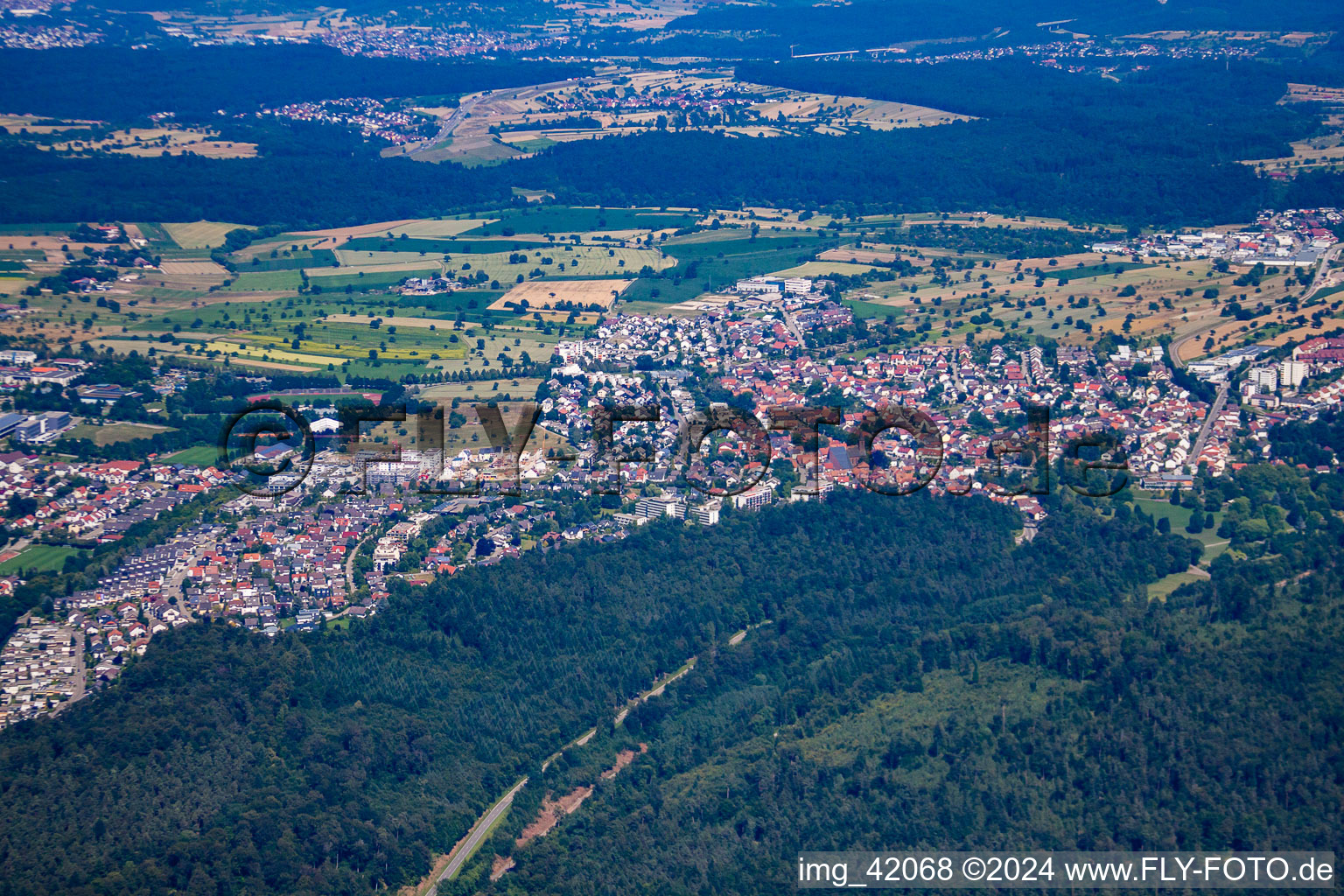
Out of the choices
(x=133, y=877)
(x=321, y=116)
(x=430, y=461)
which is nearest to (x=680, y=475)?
(x=430, y=461)

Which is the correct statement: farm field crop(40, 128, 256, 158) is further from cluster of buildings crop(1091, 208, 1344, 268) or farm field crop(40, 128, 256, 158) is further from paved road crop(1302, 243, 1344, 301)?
paved road crop(1302, 243, 1344, 301)

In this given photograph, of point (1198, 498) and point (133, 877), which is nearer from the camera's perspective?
point (133, 877)

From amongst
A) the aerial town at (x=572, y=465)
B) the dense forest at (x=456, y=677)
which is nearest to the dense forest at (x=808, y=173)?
the aerial town at (x=572, y=465)

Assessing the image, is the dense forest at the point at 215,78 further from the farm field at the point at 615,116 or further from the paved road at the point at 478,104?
the farm field at the point at 615,116

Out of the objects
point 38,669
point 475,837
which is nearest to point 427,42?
point 38,669

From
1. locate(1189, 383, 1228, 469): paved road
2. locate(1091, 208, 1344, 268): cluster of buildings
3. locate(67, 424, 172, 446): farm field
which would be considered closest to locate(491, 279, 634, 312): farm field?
locate(67, 424, 172, 446): farm field

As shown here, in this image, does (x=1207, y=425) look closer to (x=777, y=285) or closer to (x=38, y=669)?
(x=777, y=285)

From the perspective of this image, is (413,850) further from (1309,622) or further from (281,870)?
(1309,622)
